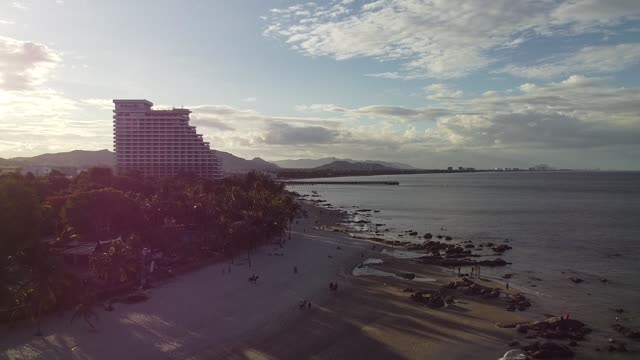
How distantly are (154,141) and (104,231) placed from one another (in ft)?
292

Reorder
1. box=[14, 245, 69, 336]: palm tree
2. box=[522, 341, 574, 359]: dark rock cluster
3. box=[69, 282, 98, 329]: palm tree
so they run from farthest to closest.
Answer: box=[69, 282, 98, 329]: palm tree, box=[14, 245, 69, 336]: palm tree, box=[522, 341, 574, 359]: dark rock cluster

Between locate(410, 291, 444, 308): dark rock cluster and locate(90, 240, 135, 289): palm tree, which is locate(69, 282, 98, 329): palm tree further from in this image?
locate(410, 291, 444, 308): dark rock cluster

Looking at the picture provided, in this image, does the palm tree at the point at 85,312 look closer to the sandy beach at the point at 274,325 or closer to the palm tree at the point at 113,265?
the sandy beach at the point at 274,325

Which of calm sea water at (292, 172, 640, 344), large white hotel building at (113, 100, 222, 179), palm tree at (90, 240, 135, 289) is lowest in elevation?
calm sea water at (292, 172, 640, 344)

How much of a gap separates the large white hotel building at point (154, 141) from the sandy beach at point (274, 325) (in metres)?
96.9

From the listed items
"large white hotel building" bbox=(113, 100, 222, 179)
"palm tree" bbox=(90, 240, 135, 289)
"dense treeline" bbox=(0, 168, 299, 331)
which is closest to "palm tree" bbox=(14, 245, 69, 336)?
"dense treeline" bbox=(0, 168, 299, 331)

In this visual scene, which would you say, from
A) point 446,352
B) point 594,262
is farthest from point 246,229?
point 594,262

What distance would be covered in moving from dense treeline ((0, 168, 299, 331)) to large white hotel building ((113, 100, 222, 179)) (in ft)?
177

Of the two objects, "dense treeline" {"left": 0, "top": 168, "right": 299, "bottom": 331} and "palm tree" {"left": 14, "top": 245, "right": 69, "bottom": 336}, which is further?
"dense treeline" {"left": 0, "top": 168, "right": 299, "bottom": 331}

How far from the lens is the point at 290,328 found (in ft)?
84.6

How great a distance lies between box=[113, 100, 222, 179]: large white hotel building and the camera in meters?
129

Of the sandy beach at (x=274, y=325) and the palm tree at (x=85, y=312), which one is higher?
the palm tree at (x=85, y=312)

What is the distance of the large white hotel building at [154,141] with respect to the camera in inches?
5069

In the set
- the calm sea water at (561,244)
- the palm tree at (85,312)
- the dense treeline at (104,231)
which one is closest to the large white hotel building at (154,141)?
the calm sea water at (561,244)
